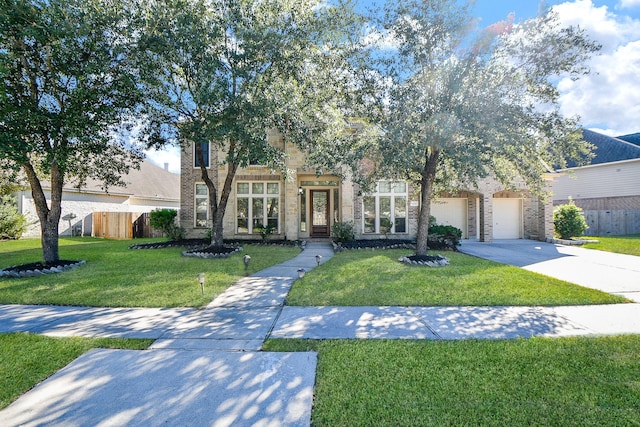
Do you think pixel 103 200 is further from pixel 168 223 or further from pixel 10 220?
pixel 168 223

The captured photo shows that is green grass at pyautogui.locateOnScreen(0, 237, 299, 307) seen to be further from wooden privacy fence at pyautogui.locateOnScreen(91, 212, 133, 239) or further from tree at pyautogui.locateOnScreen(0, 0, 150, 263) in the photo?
wooden privacy fence at pyautogui.locateOnScreen(91, 212, 133, 239)

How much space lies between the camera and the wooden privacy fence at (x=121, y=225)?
59.8ft

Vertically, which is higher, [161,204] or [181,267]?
[161,204]

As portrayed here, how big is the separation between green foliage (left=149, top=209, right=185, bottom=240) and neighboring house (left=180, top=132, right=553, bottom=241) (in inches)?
19.4

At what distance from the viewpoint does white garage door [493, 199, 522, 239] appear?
52.2 feet

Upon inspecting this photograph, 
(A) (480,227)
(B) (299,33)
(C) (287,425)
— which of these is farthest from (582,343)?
(A) (480,227)

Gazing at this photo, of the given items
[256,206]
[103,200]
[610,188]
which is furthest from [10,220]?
[610,188]

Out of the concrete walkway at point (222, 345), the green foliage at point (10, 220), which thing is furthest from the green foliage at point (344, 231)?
the green foliage at point (10, 220)

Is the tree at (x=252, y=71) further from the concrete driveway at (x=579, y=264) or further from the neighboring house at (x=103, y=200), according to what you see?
the neighboring house at (x=103, y=200)

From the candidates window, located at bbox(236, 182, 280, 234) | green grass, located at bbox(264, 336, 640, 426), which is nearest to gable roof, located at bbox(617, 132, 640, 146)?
window, located at bbox(236, 182, 280, 234)

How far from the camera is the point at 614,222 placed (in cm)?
1855

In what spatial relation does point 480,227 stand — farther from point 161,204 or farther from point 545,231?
point 161,204

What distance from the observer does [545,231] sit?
1492cm

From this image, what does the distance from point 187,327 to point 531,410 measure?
13.3ft
